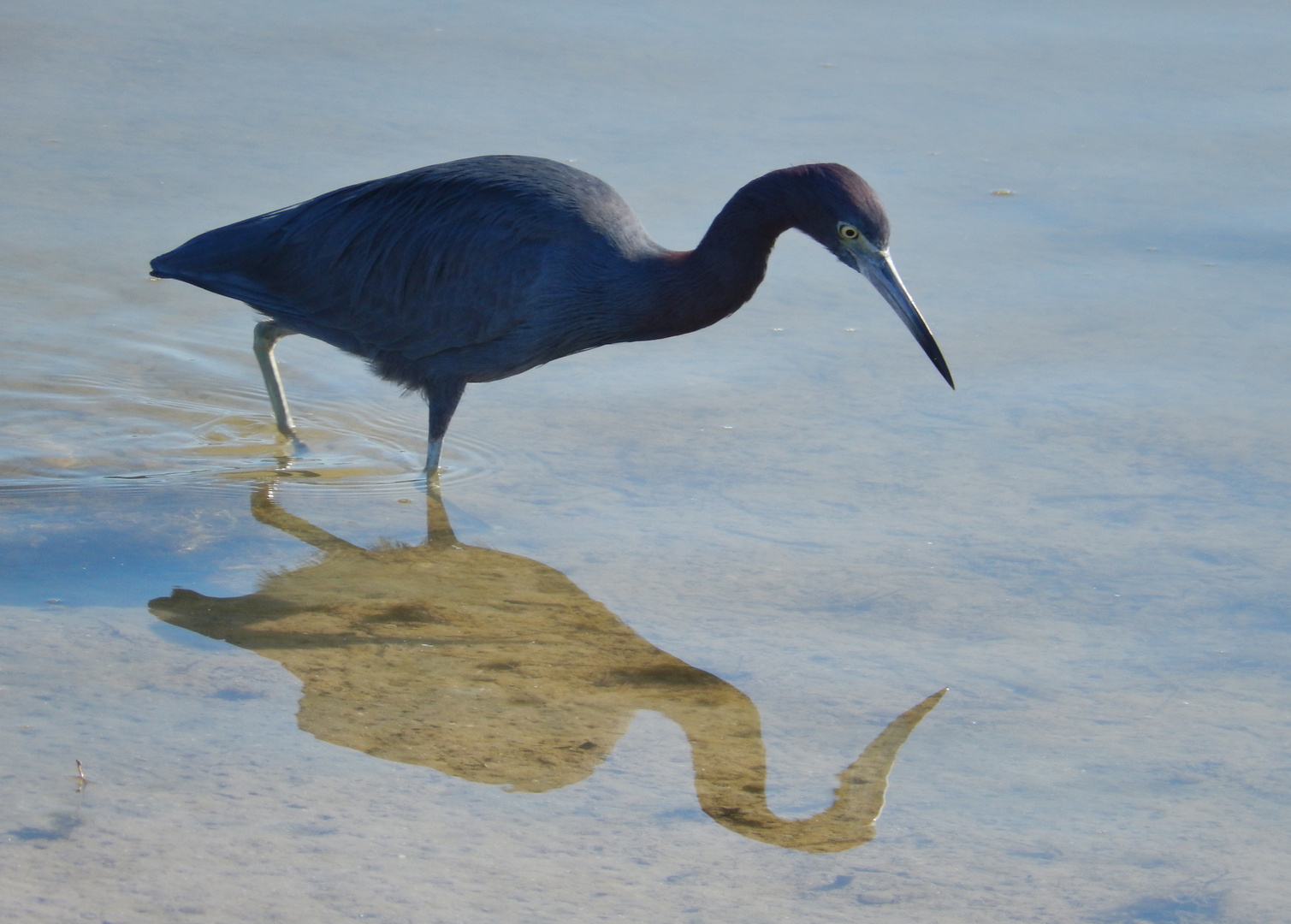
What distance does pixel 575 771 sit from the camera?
4.05 metres

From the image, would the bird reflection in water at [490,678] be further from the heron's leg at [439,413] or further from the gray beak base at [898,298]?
the gray beak base at [898,298]

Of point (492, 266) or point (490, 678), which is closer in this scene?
point (490, 678)

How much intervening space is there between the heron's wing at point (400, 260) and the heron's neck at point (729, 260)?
315 mm

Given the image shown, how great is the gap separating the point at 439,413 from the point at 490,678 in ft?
5.17

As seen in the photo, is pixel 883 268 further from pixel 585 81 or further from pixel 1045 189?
pixel 585 81

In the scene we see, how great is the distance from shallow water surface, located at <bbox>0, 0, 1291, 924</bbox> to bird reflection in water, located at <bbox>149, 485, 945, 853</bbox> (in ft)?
0.06

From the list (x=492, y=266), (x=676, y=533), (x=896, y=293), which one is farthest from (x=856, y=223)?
(x=492, y=266)

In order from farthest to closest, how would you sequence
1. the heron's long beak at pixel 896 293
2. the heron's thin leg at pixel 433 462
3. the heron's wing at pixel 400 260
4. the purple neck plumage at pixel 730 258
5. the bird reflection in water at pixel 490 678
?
the heron's thin leg at pixel 433 462 → the heron's wing at pixel 400 260 → the purple neck plumage at pixel 730 258 → the heron's long beak at pixel 896 293 → the bird reflection in water at pixel 490 678

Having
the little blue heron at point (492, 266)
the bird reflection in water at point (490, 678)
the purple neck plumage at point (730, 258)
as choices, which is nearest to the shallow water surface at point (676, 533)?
the bird reflection in water at point (490, 678)

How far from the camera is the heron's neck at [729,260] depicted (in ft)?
17.6

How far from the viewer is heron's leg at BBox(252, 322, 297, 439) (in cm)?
612

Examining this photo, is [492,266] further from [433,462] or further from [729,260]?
[729,260]

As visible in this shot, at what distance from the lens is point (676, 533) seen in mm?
5391

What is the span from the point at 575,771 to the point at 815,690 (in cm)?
77
